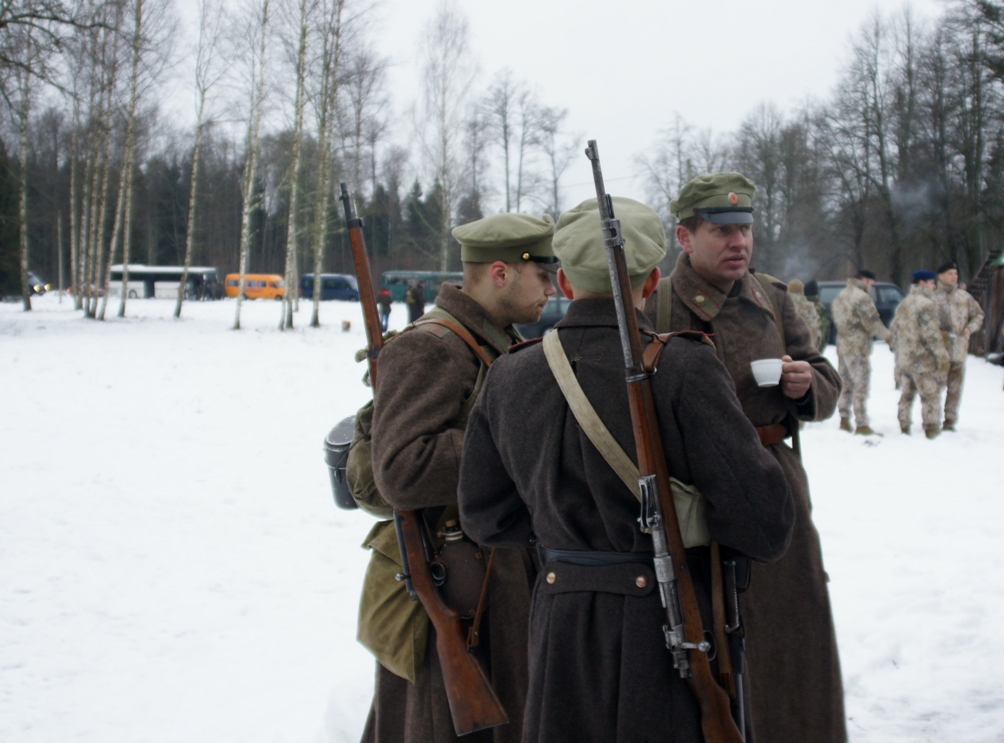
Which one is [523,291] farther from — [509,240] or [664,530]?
[664,530]

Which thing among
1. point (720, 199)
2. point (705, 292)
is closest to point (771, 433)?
point (705, 292)

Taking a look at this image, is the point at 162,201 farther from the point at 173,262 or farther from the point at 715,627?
the point at 715,627

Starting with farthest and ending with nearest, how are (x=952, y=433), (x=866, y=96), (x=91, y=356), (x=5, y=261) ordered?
1. (x=866, y=96)
2. (x=5, y=261)
3. (x=91, y=356)
4. (x=952, y=433)

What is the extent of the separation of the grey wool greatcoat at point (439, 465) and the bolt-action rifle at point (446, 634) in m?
0.11

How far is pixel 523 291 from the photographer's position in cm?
246

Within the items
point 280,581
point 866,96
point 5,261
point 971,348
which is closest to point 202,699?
point 280,581

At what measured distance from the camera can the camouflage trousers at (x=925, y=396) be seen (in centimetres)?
933

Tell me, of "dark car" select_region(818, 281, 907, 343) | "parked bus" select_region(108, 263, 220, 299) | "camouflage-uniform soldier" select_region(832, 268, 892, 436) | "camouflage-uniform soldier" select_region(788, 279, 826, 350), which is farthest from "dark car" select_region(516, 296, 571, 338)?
"parked bus" select_region(108, 263, 220, 299)

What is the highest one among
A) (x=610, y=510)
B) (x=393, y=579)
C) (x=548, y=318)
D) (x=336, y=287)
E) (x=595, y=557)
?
(x=336, y=287)

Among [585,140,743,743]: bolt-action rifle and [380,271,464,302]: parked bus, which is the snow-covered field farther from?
[380,271,464,302]: parked bus

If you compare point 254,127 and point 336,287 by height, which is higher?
point 254,127

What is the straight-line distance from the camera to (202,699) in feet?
12.4

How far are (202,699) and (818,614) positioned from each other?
107 inches

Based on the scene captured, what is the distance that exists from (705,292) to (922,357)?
26.3ft
